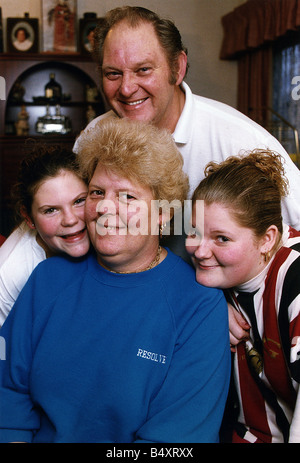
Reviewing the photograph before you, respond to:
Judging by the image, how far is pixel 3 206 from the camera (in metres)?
1.55

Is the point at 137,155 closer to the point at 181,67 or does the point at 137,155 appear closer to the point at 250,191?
the point at 250,191

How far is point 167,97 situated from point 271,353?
A: 767mm

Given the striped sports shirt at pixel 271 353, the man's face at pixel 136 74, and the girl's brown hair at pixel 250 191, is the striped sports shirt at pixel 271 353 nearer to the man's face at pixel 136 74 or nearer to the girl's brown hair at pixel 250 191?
the girl's brown hair at pixel 250 191

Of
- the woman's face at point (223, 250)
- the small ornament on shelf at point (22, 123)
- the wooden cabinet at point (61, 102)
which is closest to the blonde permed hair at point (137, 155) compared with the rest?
the woman's face at point (223, 250)

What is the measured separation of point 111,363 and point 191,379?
0.18 metres

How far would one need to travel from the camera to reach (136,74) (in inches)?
48.4

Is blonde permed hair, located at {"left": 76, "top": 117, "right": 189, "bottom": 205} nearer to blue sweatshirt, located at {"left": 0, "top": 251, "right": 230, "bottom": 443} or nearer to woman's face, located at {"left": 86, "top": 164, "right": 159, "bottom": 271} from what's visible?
woman's face, located at {"left": 86, "top": 164, "right": 159, "bottom": 271}

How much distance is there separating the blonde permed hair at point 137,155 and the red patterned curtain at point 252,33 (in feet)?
1.22

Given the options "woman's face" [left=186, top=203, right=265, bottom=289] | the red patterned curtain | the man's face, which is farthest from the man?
"woman's face" [left=186, top=203, right=265, bottom=289]

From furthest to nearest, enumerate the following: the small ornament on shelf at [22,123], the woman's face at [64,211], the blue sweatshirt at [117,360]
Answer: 1. the small ornament on shelf at [22,123]
2. the woman's face at [64,211]
3. the blue sweatshirt at [117,360]

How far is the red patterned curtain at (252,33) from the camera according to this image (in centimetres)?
128

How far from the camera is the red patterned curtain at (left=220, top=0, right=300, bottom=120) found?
128cm

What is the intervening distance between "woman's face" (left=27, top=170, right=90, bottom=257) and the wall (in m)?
0.47
